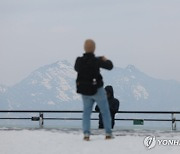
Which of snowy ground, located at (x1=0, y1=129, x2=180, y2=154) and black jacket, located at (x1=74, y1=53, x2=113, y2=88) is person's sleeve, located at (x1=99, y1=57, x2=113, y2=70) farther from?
snowy ground, located at (x1=0, y1=129, x2=180, y2=154)

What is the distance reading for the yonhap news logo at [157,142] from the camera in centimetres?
885

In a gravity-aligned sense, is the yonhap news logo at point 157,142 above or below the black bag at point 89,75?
below

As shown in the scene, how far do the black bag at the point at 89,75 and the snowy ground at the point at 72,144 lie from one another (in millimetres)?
1010

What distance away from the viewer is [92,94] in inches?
352

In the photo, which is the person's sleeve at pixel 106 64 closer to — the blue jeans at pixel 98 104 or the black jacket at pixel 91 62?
the black jacket at pixel 91 62

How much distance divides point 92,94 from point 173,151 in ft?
5.95

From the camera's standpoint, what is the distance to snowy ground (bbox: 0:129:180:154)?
855 cm

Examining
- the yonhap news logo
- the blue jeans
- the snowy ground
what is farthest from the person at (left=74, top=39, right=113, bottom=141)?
the yonhap news logo

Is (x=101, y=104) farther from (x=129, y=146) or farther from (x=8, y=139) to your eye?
(x=8, y=139)

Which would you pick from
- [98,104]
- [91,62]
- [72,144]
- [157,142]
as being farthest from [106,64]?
[157,142]

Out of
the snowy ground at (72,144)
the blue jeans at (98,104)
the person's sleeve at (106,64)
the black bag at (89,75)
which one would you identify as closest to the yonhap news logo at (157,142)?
the snowy ground at (72,144)

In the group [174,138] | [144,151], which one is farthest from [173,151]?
[174,138]

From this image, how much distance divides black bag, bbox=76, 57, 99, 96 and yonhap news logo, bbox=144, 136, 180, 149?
1390mm

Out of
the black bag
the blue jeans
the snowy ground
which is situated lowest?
the snowy ground
